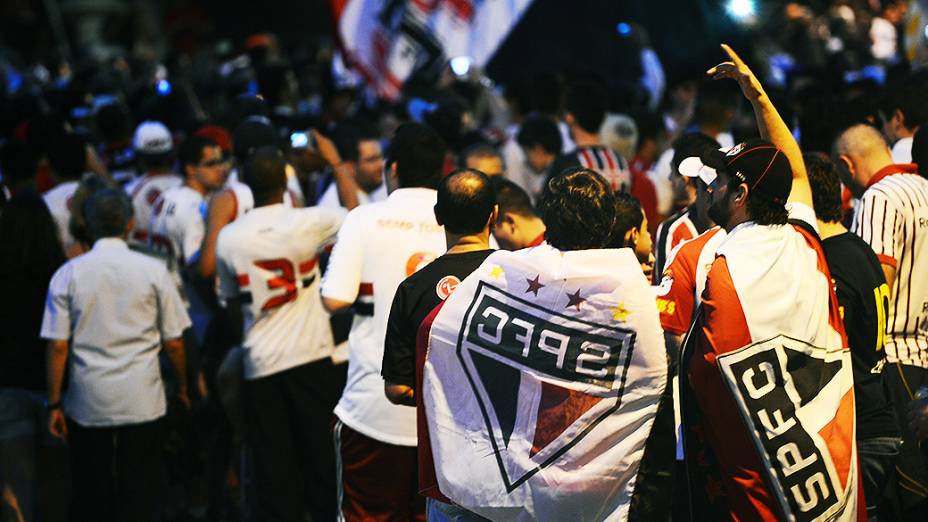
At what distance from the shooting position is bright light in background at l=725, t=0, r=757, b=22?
39.1 ft

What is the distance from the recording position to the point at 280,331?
716 centimetres

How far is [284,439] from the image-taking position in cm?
728

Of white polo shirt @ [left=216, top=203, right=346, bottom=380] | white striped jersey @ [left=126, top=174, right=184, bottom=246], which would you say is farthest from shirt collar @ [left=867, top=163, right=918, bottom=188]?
white striped jersey @ [left=126, top=174, right=184, bottom=246]

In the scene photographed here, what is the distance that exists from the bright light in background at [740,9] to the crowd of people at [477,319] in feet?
5.31

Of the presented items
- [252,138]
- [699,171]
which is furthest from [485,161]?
[699,171]

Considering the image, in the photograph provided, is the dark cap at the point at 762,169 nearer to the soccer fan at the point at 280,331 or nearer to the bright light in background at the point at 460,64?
the soccer fan at the point at 280,331

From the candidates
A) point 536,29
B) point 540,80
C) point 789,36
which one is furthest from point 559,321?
point 789,36

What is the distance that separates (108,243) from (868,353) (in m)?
4.03

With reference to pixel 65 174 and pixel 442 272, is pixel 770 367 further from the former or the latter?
pixel 65 174

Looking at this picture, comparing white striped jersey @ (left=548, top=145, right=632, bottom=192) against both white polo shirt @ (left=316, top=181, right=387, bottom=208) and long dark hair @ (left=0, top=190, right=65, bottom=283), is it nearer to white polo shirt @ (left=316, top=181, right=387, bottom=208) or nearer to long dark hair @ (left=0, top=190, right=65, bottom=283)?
white polo shirt @ (left=316, top=181, right=387, bottom=208)

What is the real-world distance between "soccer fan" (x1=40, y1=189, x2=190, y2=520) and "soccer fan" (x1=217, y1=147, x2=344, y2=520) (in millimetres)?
425

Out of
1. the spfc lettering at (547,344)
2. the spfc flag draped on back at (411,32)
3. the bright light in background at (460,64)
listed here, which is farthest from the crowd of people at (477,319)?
the spfc flag draped on back at (411,32)

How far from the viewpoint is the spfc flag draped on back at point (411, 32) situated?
39.7 feet

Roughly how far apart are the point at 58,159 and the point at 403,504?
13.6 feet
